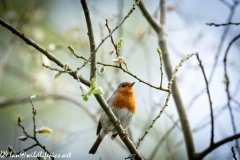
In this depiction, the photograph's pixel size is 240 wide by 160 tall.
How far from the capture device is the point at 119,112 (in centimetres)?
505

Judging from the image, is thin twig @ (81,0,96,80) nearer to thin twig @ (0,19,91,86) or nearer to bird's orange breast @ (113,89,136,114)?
thin twig @ (0,19,91,86)

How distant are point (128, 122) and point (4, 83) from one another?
5896 mm

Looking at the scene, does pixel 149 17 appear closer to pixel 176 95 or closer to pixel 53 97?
pixel 176 95

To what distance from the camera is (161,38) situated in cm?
444

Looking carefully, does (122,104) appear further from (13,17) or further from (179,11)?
(13,17)

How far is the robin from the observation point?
499cm

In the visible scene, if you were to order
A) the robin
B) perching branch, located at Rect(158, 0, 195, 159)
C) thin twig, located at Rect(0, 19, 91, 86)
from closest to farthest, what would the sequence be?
thin twig, located at Rect(0, 19, 91, 86) < perching branch, located at Rect(158, 0, 195, 159) < the robin

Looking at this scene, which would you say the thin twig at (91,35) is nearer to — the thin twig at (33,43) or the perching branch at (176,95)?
the thin twig at (33,43)

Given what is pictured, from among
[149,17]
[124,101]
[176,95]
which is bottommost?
[176,95]

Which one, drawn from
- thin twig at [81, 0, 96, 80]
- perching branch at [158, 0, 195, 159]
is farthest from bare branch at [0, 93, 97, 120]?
thin twig at [81, 0, 96, 80]

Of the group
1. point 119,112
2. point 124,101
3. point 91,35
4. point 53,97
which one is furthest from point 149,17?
point 53,97

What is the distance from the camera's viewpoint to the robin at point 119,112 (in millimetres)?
4992

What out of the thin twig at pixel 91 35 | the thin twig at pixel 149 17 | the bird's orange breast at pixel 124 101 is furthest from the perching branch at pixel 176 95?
the thin twig at pixel 91 35

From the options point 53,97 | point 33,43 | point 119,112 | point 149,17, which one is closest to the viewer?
point 33,43
